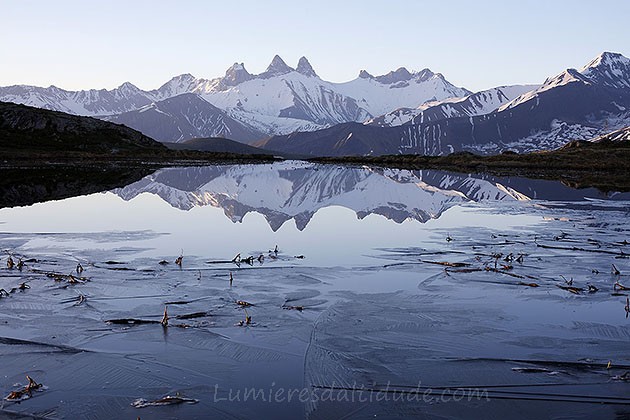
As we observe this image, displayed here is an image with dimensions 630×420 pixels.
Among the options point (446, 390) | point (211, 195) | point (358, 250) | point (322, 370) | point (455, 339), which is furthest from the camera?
point (211, 195)

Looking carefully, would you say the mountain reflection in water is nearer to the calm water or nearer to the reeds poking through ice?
the calm water

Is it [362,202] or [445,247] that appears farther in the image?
[362,202]

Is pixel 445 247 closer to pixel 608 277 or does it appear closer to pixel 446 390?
pixel 608 277

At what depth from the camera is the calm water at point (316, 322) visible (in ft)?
35.4

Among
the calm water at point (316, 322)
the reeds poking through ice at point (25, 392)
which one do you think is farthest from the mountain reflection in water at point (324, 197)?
the reeds poking through ice at point (25, 392)

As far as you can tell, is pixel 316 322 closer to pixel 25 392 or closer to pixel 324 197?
pixel 25 392

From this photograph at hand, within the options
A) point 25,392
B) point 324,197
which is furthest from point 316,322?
point 324,197

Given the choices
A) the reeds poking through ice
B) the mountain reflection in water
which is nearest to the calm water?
the reeds poking through ice

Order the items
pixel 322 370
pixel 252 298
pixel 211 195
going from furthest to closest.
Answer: pixel 211 195, pixel 252 298, pixel 322 370

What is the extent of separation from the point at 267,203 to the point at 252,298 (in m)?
32.3

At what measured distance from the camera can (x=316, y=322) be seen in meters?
15.5

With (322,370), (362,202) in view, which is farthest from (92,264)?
(362,202)

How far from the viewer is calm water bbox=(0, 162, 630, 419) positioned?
10.8 meters

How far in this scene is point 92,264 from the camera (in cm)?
2266
